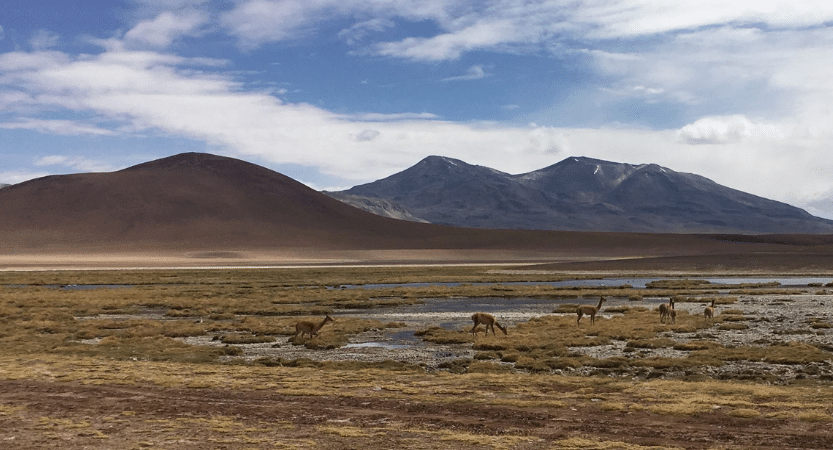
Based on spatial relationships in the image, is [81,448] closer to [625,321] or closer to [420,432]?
[420,432]

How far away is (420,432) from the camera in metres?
13.0

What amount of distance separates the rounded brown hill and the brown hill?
Answer: 0.22m

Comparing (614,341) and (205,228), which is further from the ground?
(205,228)

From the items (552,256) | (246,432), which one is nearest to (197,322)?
(246,432)

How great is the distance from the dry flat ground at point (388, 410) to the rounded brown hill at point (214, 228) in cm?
12873

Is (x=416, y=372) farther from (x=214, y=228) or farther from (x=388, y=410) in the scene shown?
(x=214, y=228)

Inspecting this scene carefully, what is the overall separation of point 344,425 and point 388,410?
1424 millimetres

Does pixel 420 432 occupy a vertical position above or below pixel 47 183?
below

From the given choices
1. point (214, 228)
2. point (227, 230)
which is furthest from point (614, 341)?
point (214, 228)

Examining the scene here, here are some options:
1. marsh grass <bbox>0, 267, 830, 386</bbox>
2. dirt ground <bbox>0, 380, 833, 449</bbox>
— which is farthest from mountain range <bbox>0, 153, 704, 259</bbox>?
dirt ground <bbox>0, 380, 833, 449</bbox>

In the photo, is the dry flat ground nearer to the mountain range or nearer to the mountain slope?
the mountain range

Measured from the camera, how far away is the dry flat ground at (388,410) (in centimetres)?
1245

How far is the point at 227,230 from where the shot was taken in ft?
557

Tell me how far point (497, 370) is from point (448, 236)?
149792mm
